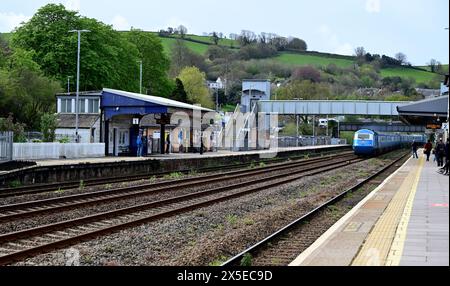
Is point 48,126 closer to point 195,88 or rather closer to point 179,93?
point 179,93

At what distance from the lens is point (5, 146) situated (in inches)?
1062

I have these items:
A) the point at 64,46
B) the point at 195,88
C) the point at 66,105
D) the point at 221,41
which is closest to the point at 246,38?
the point at 221,41

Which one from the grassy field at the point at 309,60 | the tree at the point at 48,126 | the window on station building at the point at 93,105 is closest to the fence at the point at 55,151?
the tree at the point at 48,126

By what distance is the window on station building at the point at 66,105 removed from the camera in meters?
46.0

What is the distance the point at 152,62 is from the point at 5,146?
57.3 metres

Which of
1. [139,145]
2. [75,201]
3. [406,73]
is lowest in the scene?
[75,201]

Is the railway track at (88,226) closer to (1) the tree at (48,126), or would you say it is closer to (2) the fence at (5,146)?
(2) the fence at (5,146)

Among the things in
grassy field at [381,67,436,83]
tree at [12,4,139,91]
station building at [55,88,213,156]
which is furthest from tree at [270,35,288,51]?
station building at [55,88,213,156]

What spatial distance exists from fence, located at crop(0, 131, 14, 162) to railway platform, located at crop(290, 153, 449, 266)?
15.8 meters

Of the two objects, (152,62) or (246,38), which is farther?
(246,38)

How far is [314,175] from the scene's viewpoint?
3347 cm

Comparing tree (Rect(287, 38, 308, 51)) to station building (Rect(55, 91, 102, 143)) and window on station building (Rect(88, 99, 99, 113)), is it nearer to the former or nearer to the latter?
station building (Rect(55, 91, 102, 143))

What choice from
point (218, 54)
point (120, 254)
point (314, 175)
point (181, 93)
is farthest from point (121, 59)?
point (218, 54)
